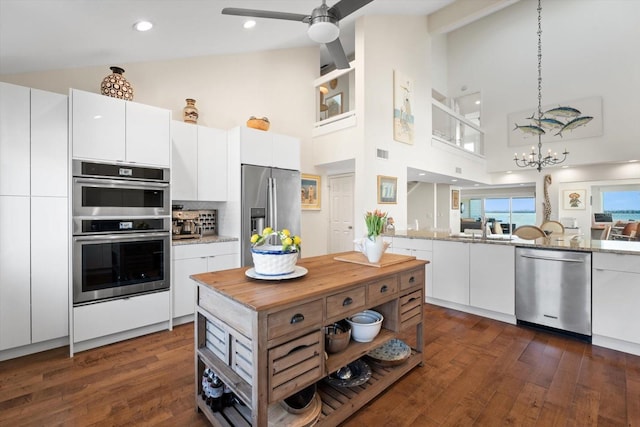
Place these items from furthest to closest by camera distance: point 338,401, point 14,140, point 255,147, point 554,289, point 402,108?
point 402,108
point 255,147
point 554,289
point 14,140
point 338,401

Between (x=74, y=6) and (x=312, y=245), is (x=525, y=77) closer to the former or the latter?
(x=312, y=245)

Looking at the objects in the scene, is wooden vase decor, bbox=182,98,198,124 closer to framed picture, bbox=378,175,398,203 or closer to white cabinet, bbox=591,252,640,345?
framed picture, bbox=378,175,398,203

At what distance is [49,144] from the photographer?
98.7 inches

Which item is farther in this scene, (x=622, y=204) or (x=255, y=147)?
(x=622, y=204)

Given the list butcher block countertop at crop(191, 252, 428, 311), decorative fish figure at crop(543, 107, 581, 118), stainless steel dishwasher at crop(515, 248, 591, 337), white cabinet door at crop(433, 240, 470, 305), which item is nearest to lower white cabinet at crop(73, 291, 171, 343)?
butcher block countertop at crop(191, 252, 428, 311)

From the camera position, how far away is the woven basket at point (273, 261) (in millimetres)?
1611

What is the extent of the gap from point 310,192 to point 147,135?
2.98m

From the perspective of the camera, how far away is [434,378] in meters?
2.13

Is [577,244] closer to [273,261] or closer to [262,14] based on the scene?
[273,261]

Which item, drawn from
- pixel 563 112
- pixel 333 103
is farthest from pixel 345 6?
pixel 563 112

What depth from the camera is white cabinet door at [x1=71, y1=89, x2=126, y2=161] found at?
2.53 meters

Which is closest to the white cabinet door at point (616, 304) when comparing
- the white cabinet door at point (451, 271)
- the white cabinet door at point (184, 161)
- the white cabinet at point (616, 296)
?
the white cabinet at point (616, 296)

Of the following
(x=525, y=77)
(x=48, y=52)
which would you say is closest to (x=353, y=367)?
(x=48, y=52)

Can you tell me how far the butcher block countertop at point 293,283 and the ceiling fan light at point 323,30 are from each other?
5.52 feet
